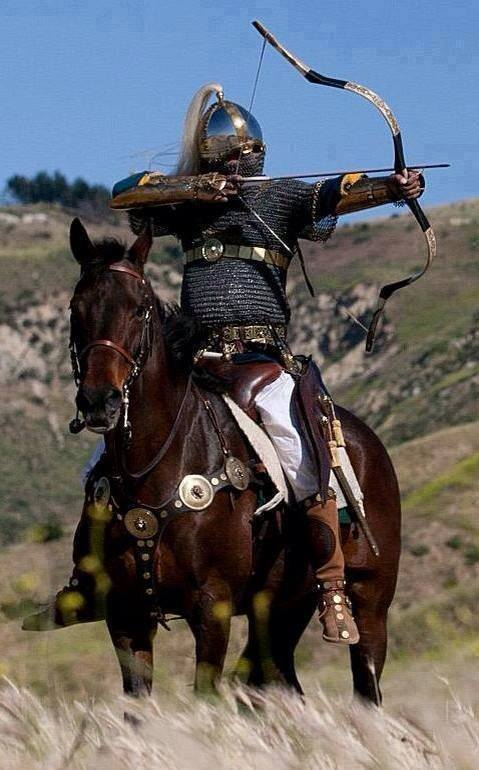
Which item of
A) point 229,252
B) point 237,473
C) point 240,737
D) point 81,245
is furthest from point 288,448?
point 240,737

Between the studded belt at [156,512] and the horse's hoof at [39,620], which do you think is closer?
the horse's hoof at [39,620]

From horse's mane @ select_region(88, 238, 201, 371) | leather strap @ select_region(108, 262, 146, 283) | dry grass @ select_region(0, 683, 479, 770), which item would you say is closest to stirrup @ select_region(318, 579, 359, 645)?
horse's mane @ select_region(88, 238, 201, 371)

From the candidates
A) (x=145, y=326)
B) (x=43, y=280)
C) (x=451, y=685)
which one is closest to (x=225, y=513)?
(x=145, y=326)

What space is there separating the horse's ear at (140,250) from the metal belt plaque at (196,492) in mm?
1138

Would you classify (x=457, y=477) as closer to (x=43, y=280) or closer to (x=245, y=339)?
(x=245, y=339)

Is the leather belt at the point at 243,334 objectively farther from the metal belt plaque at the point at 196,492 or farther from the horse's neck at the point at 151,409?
the metal belt plaque at the point at 196,492

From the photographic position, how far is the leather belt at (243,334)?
9.13 metres

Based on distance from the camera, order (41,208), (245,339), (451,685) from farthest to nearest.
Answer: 1. (41,208)
2. (245,339)
3. (451,685)

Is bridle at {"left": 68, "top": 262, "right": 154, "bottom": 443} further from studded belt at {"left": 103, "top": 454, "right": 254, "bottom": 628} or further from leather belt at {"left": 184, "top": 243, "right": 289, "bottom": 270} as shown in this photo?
leather belt at {"left": 184, "top": 243, "right": 289, "bottom": 270}

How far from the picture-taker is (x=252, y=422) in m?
8.53

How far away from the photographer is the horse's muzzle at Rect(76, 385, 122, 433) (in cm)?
737

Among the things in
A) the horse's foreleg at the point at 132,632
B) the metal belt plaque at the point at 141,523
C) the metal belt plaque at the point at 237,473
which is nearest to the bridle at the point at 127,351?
the metal belt plaque at the point at 141,523

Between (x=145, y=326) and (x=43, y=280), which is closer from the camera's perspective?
(x=145, y=326)

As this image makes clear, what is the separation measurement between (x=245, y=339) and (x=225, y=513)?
136 cm
